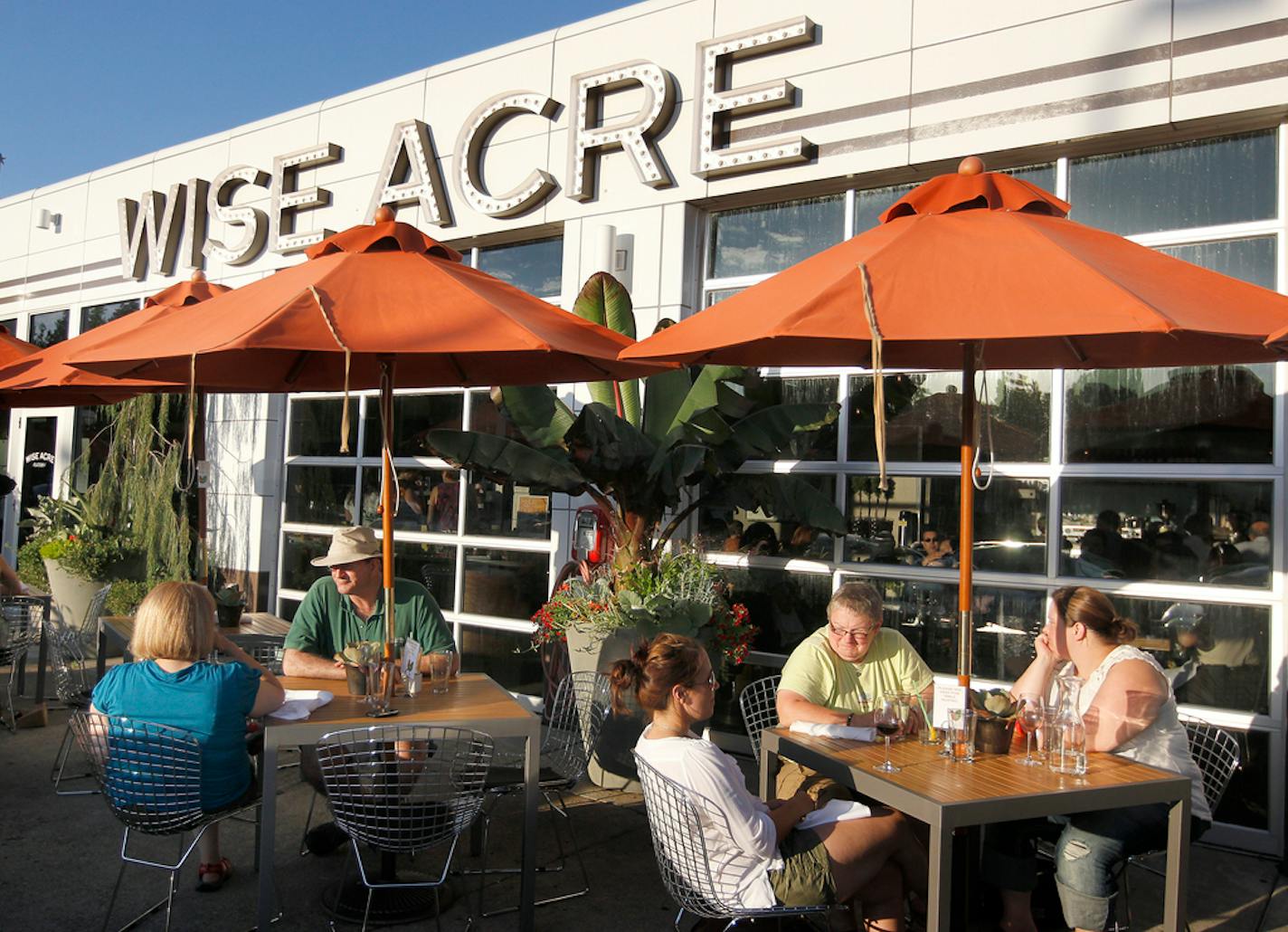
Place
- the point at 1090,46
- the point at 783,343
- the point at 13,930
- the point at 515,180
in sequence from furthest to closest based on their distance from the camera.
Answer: the point at 515,180 < the point at 1090,46 < the point at 783,343 < the point at 13,930

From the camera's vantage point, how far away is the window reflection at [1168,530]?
5492 millimetres

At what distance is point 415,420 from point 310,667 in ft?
15.0

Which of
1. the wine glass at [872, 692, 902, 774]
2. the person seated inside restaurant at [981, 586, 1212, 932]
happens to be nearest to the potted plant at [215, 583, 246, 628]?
the wine glass at [872, 692, 902, 774]

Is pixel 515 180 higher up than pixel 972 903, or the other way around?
pixel 515 180

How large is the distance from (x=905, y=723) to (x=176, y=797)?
2.68 m

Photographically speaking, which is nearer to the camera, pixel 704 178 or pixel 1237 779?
pixel 1237 779

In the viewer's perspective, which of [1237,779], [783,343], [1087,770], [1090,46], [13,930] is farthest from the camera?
[1090,46]

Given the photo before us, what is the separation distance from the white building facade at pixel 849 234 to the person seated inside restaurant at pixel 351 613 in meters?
2.56

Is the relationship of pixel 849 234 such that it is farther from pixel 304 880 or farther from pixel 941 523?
pixel 304 880

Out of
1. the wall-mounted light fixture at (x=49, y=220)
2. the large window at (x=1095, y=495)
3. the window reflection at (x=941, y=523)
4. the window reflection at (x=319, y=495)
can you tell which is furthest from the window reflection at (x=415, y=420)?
the wall-mounted light fixture at (x=49, y=220)

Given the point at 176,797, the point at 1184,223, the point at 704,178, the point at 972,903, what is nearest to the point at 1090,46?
the point at 1184,223

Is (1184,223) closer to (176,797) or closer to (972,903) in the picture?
(972,903)

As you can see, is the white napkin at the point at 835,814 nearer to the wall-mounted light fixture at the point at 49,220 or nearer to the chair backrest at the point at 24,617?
the chair backrest at the point at 24,617

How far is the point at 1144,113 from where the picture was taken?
5777 mm
